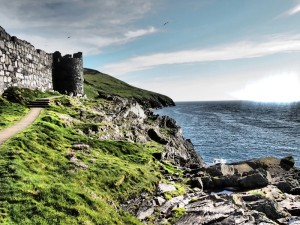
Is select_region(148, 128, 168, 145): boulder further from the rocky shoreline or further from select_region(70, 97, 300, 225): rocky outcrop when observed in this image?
the rocky shoreline

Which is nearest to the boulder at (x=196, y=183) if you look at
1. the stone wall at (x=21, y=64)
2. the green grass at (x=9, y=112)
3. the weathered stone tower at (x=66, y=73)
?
the green grass at (x=9, y=112)

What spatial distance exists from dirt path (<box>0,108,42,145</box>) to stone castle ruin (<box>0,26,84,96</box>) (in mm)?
5753

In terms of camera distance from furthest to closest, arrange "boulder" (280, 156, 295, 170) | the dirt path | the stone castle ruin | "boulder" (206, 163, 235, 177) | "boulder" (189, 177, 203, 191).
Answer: "boulder" (280, 156, 295, 170) < the stone castle ruin < "boulder" (206, 163, 235, 177) < "boulder" (189, 177, 203, 191) < the dirt path

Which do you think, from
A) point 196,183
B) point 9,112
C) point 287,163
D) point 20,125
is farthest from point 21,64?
point 287,163

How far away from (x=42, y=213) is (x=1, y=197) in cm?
211

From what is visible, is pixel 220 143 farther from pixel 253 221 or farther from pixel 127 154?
pixel 253 221

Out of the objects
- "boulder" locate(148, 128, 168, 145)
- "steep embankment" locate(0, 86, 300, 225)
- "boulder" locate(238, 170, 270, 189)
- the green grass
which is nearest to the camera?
"steep embankment" locate(0, 86, 300, 225)

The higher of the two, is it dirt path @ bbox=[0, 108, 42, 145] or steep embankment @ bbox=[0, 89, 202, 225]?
dirt path @ bbox=[0, 108, 42, 145]

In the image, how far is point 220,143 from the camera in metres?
78.8

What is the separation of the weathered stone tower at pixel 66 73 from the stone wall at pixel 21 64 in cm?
533

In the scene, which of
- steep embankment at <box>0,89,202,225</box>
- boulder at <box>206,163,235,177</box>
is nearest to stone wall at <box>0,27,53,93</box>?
steep embankment at <box>0,89,202,225</box>

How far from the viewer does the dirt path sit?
24109 mm

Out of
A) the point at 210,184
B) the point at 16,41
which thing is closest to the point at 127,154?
the point at 210,184

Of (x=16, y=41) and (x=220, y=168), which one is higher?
(x=16, y=41)
